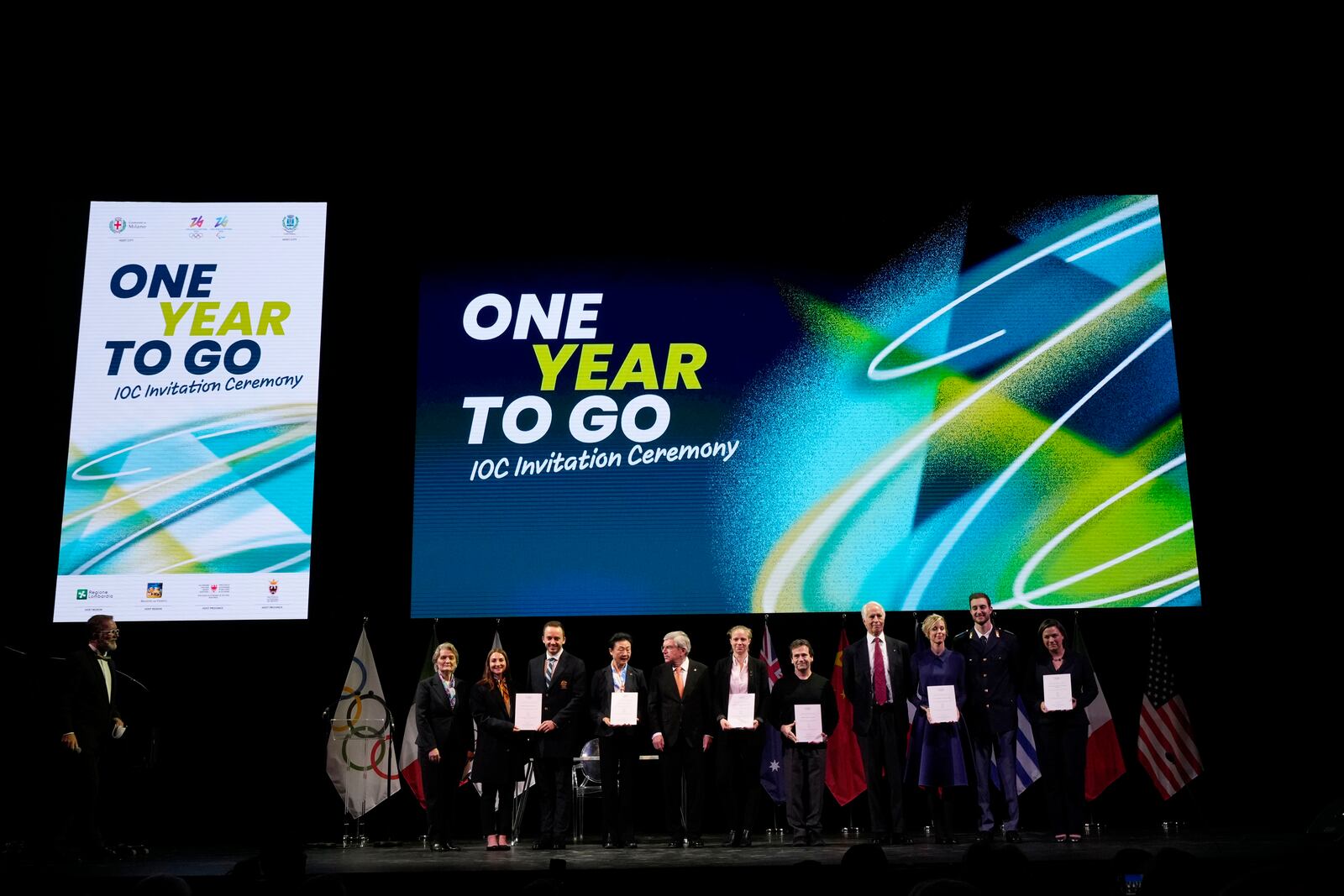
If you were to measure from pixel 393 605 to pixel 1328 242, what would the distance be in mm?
7780

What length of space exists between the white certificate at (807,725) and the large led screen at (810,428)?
110cm

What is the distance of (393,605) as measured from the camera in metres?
8.80

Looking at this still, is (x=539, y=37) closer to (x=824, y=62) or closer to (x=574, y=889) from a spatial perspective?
(x=824, y=62)

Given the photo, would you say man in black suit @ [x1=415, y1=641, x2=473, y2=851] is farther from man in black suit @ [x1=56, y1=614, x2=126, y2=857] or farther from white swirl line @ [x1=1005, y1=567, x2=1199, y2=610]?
white swirl line @ [x1=1005, y1=567, x2=1199, y2=610]

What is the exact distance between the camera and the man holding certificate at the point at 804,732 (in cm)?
720

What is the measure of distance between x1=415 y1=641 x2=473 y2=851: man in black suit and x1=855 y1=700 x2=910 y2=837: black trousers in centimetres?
254

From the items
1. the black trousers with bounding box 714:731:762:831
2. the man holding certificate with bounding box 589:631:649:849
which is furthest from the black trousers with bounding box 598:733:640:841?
the black trousers with bounding box 714:731:762:831

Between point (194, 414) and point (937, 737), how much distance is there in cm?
560

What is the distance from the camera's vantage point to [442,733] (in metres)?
7.49

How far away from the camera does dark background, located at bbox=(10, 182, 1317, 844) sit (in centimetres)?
852

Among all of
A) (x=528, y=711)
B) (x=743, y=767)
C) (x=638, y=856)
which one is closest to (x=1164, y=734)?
(x=743, y=767)

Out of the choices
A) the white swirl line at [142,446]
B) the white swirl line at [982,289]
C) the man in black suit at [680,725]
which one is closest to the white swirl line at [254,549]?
the white swirl line at [142,446]

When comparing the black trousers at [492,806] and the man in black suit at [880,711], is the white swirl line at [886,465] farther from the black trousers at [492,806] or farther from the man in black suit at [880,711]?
the black trousers at [492,806]

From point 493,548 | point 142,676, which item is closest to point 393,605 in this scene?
point 493,548
